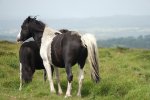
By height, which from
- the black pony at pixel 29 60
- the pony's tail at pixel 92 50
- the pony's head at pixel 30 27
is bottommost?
the black pony at pixel 29 60

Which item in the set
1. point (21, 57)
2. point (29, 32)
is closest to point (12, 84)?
point (21, 57)

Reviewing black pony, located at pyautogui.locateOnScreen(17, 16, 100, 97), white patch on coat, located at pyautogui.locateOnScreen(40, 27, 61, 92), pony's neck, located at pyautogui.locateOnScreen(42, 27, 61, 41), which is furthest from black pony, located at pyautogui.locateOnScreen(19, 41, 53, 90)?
white patch on coat, located at pyautogui.locateOnScreen(40, 27, 61, 92)

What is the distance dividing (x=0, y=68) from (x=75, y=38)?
326 inches

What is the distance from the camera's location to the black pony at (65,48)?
13.8 m

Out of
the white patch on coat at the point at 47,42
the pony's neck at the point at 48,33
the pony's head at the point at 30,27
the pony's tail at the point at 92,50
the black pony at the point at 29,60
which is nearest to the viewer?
the pony's tail at the point at 92,50

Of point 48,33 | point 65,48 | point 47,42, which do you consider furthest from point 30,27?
point 65,48

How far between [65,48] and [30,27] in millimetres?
2829

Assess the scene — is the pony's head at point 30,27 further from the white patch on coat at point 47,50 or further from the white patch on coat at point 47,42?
the white patch on coat at point 47,50

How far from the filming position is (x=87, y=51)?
1400cm

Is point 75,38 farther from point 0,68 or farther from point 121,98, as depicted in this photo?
point 0,68

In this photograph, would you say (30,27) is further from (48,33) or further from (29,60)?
(29,60)

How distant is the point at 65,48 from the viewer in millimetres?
13992

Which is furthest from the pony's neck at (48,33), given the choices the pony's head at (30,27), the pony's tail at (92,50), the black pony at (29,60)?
the pony's tail at (92,50)

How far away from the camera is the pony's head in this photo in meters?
16.1
